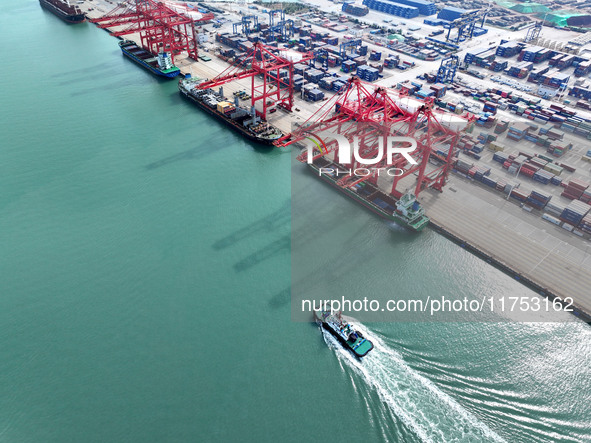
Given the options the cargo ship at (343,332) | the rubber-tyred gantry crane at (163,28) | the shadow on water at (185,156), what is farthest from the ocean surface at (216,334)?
the rubber-tyred gantry crane at (163,28)

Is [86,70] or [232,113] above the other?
[232,113]

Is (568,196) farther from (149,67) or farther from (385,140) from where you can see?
(149,67)

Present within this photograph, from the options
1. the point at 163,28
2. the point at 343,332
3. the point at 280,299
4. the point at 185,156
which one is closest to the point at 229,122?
the point at 185,156

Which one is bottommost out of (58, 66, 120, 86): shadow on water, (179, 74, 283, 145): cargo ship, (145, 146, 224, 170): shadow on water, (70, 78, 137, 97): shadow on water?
(145, 146, 224, 170): shadow on water

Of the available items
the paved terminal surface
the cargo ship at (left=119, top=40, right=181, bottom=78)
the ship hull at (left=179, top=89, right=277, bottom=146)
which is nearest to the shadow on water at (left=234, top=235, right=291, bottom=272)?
the paved terminal surface

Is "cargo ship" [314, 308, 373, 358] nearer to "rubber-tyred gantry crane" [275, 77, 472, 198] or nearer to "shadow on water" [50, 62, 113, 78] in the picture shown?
"rubber-tyred gantry crane" [275, 77, 472, 198]

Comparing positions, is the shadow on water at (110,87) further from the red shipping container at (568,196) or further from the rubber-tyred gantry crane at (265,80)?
the red shipping container at (568,196)

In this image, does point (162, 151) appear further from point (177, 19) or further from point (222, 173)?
point (177, 19)
